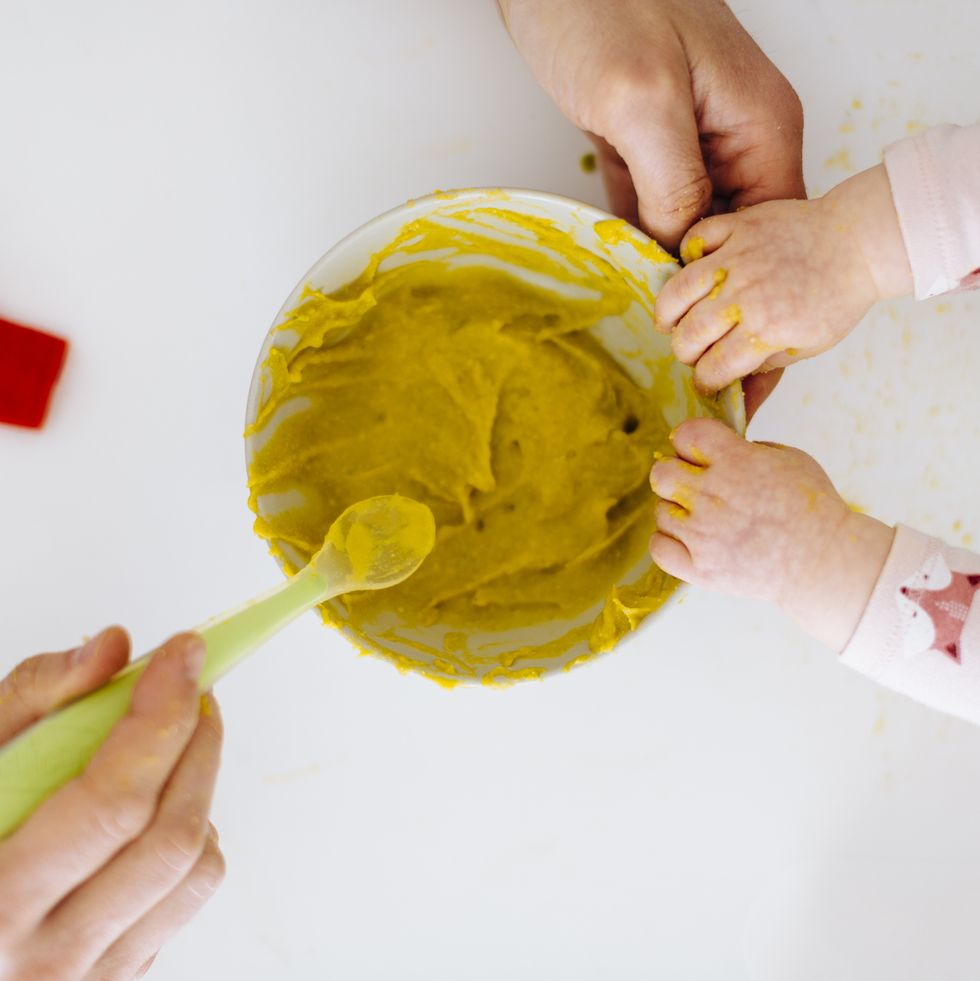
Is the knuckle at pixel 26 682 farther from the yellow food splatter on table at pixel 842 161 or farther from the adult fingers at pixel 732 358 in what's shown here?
the yellow food splatter on table at pixel 842 161

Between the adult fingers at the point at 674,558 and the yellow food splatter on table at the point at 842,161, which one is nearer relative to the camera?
the adult fingers at the point at 674,558

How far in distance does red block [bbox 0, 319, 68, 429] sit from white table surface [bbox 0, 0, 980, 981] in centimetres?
2

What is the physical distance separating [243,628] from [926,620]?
460 mm

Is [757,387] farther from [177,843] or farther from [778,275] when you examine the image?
[177,843]

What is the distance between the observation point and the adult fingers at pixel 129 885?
463 millimetres

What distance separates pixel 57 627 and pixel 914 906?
2.49 ft

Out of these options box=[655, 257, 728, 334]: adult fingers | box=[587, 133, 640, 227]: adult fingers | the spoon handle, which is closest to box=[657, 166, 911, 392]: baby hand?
box=[655, 257, 728, 334]: adult fingers

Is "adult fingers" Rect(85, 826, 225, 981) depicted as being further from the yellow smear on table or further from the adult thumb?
the adult thumb

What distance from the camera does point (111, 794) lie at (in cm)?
44

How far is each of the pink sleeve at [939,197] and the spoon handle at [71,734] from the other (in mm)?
516

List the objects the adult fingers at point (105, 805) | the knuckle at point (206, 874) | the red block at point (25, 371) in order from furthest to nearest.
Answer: the red block at point (25, 371) < the knuckle at point (206, 874) < the adult fingers at point (105, 805)

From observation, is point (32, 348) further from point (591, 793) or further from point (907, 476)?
point (907, 476)

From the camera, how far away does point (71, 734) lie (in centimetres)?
46

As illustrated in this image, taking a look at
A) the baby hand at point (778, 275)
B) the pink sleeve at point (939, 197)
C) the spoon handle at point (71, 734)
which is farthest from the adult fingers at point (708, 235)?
the spoon handle at point (71, 734)
